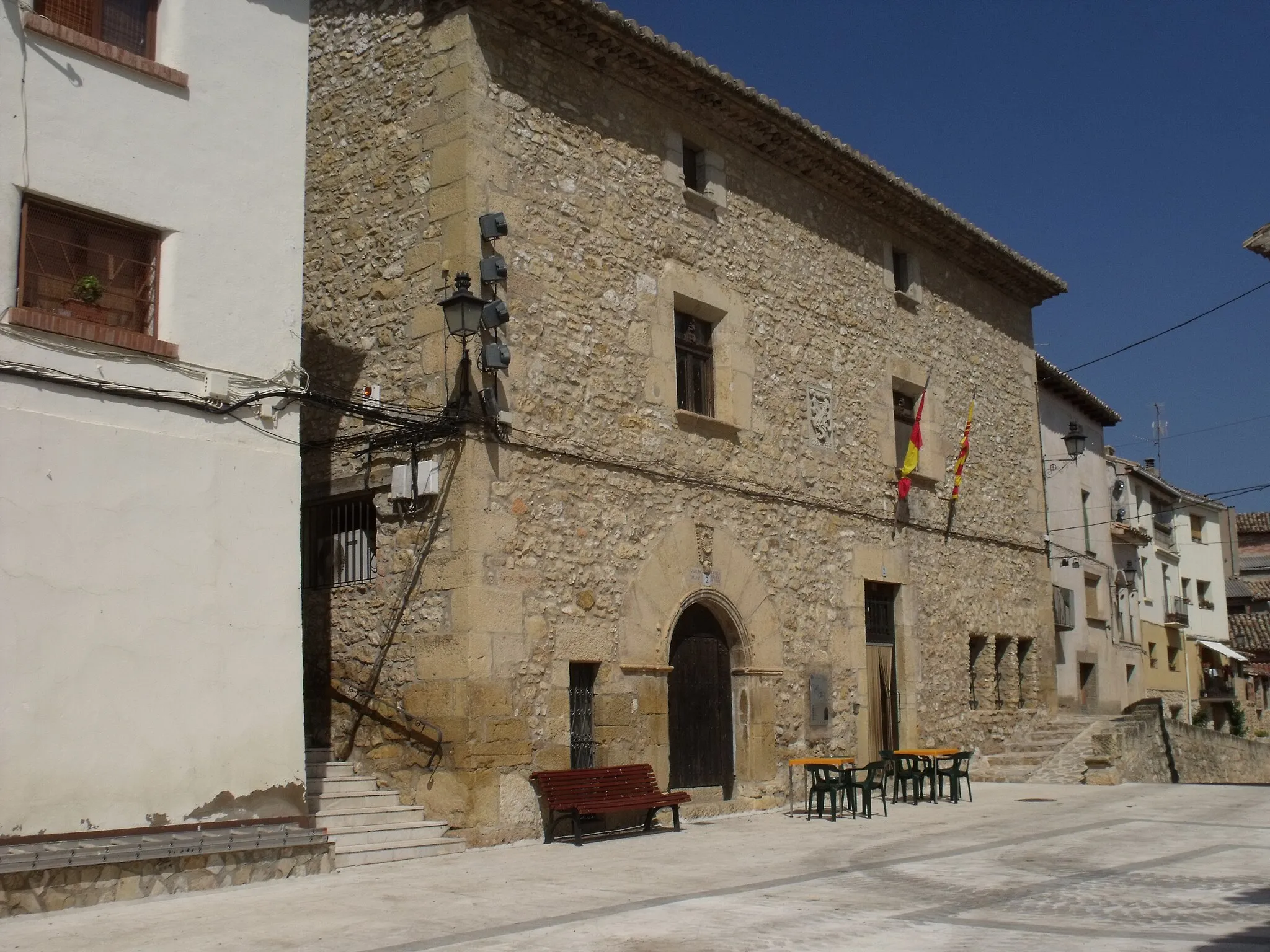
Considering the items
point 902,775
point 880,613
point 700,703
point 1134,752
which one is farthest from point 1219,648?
point 700,703

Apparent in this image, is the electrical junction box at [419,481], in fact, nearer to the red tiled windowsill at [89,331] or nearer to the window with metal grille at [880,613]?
the red tiled windowsill at [89,331]

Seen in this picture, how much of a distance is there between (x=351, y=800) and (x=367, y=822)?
400 millimetres

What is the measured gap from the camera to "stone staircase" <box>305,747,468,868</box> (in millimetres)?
8750

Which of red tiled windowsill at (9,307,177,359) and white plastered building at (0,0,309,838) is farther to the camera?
red tiled windowsill at (9,307,177,359)

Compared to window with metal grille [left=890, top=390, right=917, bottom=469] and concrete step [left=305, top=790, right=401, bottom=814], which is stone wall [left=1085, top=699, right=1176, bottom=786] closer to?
window with metal grille [left=890, top=390, right=917, bottom=469]

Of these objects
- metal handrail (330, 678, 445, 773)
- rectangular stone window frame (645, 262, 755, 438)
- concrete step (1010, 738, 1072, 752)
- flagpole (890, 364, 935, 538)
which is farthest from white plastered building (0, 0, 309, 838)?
concrete step (1010, 738, 1072, 752)

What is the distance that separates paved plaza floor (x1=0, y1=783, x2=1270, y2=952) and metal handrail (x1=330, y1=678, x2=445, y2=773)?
2.97ft

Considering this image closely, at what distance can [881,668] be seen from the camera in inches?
574

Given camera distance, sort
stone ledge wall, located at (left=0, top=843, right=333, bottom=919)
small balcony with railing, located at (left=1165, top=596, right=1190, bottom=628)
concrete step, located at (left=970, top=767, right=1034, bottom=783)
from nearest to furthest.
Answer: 1. stone ledge wall, located at (left=0, top=843, right=333, bottom=919)
2. concrete step, located at (left=970, top=767, right=1034, bottom=783)
3. small balcony with railing, located at (left=1165, top=596, right=1190, bottom=628)

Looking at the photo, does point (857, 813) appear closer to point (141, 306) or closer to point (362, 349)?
point (362, 349)

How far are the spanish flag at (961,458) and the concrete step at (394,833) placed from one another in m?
9.30

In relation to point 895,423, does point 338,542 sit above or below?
below

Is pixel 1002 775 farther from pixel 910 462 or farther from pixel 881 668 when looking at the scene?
pixel 910 462

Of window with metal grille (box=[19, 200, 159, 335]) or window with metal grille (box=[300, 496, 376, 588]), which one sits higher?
window with metal grille (box=[19, 200, 159, 335])
